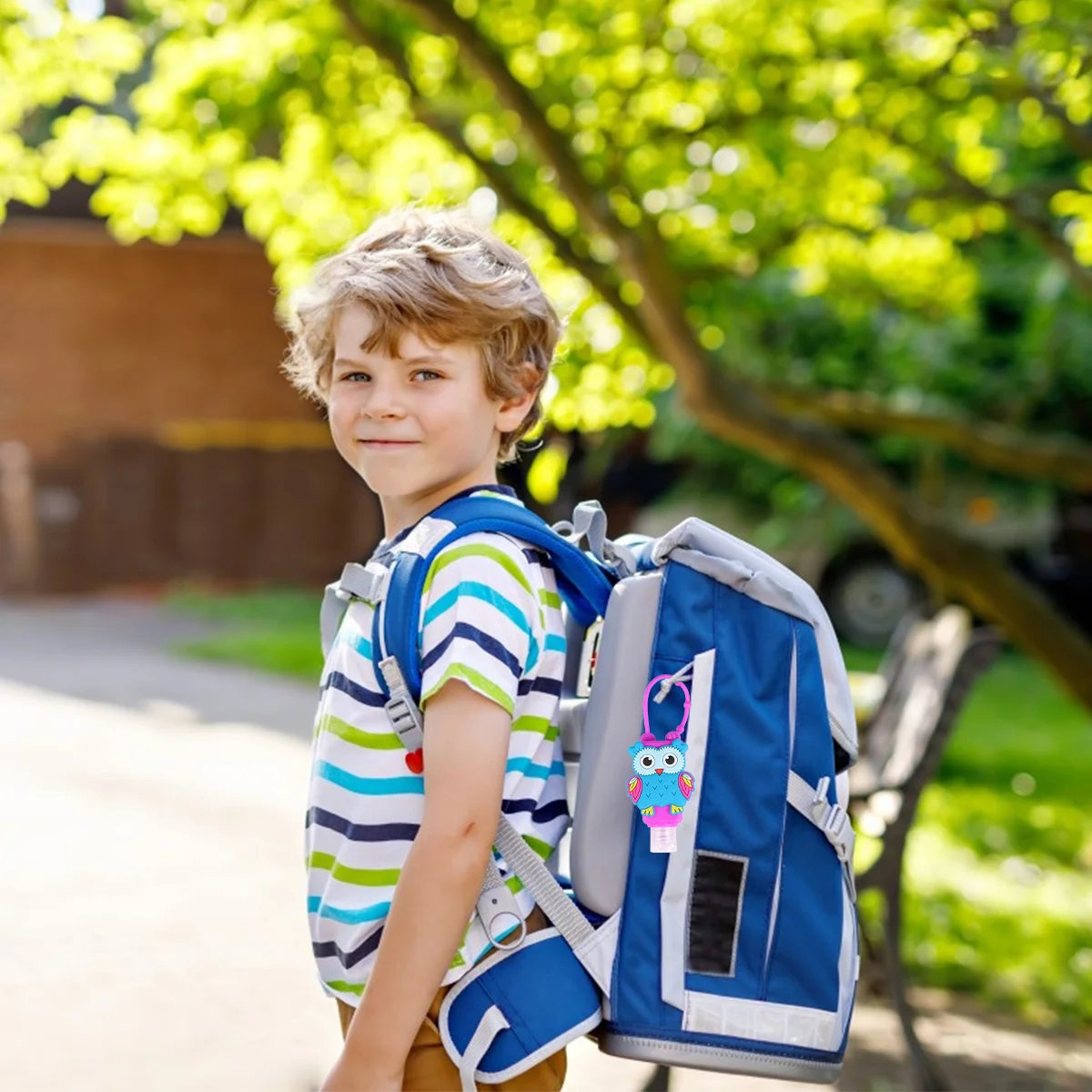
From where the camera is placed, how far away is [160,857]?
20.4 ft

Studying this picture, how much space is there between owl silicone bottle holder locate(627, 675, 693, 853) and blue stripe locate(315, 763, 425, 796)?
262 mm

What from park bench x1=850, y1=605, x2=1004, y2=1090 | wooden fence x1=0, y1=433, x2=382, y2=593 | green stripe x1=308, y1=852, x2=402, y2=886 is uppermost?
green stripe x1=308, y1=852, x2=402, y2=886

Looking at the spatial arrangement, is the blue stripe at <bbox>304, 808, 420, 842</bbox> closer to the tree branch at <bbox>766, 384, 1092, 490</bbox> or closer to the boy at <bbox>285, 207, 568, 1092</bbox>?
the boy at <bbox>285, 207, 568, 1092</bbox>

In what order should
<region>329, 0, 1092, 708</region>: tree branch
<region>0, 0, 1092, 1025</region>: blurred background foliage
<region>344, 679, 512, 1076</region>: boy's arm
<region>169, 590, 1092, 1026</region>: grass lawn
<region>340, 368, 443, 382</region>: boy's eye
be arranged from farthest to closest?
<region>329, 0, 1092, 708</region>: tree branch
<region>0, 0, 1092, 1025</region>: blurred background foliage
<region>169, 590, 1092, 1026</region>: grass lawn
<region>340, 368, 443, 382</region>: boy's eye
<region>344, 679, 512, 1076</region>: boy's arm

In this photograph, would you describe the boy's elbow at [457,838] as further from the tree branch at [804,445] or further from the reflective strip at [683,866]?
the tree branch at [804,445]

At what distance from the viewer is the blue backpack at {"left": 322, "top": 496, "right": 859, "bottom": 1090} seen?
1965mm

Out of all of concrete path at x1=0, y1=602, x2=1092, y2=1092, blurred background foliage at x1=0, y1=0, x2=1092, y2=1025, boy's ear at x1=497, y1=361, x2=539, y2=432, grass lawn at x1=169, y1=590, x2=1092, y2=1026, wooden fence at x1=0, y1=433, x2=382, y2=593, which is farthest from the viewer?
wooden fence at x1=0, y1=433, x2=382, y2=593

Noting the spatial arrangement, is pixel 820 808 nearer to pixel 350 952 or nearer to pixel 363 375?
pixel 350 952

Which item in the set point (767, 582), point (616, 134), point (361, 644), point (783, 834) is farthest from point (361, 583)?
point (616, 134)

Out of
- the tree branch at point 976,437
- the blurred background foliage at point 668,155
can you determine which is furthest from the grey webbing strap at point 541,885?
the tree branch at point 976,437

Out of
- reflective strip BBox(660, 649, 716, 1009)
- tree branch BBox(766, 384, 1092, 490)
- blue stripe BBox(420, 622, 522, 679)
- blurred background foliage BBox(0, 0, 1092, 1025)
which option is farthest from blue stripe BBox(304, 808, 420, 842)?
tree branch BBox(766, 384, 1092, 490)

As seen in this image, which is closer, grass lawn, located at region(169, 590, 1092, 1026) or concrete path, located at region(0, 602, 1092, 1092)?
concrete path, located at region(0, 602, 1092, 1092)

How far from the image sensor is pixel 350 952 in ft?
6.48

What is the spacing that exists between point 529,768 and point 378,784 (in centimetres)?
19
